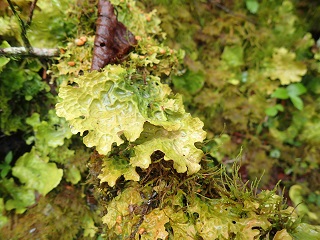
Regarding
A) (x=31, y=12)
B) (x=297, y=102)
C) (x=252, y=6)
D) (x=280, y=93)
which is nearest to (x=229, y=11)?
(x=252, y=6)

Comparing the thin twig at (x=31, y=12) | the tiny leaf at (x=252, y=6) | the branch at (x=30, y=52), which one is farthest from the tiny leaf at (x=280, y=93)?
the thin twig at (x=31, y=12)

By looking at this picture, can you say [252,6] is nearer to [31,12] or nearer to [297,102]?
[297,102]

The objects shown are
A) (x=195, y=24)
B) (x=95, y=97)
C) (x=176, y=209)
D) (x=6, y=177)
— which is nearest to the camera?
(x=176, y=209)

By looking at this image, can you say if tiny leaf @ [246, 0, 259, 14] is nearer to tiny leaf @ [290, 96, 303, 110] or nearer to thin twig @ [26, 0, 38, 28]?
tiny leaf @ [290, 96, 303, 110]

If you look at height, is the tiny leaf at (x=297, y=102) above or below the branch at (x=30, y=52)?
below

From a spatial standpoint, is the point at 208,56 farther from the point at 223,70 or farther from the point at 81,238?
the point at 81,238

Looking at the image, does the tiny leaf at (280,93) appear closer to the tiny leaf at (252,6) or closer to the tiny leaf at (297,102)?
the tiny leaf at (297,102)

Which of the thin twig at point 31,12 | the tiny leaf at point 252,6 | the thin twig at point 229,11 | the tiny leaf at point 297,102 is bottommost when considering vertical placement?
the tiny leaf at point 297,102

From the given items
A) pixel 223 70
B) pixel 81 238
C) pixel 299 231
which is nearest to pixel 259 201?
pixel 299 231
